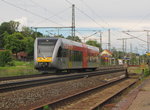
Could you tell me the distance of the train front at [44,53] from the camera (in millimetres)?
24375

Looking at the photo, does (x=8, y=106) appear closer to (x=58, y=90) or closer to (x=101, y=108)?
(x=101, y=108)

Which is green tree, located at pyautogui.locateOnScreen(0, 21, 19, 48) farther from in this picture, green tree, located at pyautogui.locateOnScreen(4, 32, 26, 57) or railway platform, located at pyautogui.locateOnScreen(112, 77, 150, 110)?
railway platform, located at pyautogui.locateOnScreen(112, 77, 150, 110)

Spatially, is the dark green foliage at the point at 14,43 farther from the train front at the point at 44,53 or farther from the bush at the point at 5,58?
the train front at the point at 44,53

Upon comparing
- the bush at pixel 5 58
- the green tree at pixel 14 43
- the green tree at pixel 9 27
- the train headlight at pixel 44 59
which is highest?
the green tree at pixel 9 27

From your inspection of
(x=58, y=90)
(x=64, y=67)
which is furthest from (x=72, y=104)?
(x=64, y=67)

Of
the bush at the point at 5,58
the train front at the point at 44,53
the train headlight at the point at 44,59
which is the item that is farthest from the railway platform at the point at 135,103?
the bush at the point at 5,58

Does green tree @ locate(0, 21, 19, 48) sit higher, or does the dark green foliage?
green tree @ locate(0, 21, 19, 48)

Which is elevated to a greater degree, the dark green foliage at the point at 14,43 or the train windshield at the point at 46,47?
the dark green foliage at the point at 14,43

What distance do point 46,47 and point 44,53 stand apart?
0.58 metres

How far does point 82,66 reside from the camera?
33.0 meters

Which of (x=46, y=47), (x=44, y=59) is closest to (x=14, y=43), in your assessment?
(x=46, y=47)

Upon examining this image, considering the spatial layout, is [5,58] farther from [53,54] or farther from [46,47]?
[53,54]

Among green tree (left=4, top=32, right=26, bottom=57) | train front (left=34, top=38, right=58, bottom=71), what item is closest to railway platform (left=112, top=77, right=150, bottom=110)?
train front (left=34, top=38, right=58, bottom=71)

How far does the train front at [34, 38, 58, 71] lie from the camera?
2438cm
